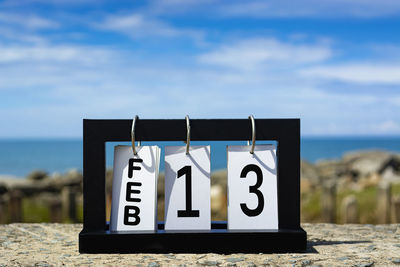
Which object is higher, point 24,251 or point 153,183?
point 153,183

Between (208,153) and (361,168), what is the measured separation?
72.2 feet

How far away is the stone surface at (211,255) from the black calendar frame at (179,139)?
6 cm

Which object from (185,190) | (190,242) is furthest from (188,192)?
(190,242)

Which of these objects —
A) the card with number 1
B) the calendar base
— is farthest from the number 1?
the calendar base

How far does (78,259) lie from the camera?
260 cm

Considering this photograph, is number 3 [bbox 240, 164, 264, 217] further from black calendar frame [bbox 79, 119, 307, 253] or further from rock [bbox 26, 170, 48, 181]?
rock [bbox 26, 170, 48, 181]

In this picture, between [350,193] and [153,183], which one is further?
[350,193]

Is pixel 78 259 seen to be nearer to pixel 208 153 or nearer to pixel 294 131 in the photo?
pixel 208 153

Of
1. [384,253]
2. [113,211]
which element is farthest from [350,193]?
[113,211]

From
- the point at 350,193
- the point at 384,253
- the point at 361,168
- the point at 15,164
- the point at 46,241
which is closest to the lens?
the point at 384,253

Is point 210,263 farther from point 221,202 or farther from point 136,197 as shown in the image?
point 221,202

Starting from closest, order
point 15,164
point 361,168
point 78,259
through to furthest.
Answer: point 78,259 → point 361,168 → point 15,164

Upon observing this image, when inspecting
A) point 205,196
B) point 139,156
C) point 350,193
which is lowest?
point 350,193

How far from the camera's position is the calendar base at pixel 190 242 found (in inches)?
105
